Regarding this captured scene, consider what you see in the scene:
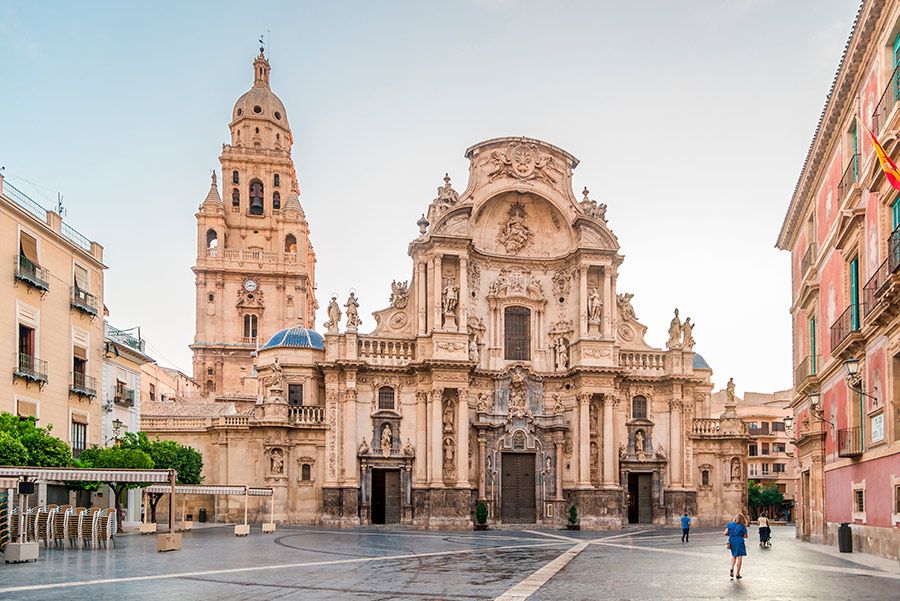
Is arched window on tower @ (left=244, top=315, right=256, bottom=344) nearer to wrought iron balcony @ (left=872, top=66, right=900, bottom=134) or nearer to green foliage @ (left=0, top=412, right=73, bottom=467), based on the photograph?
green foliage @ (left=0, top=412, right=73, bottom=467)

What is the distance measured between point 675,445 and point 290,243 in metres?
44.2

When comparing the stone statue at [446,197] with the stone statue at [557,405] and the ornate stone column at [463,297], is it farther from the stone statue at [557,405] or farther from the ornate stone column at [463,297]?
the stone statue at [557,405]

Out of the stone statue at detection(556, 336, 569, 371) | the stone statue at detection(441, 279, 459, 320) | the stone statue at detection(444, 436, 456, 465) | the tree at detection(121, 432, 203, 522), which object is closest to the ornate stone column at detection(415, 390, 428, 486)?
the stone statue at detection(444, 436, 456, 465)

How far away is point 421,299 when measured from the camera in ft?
165

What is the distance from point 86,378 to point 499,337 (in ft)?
71.7

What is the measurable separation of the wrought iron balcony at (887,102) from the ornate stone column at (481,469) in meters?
29.6

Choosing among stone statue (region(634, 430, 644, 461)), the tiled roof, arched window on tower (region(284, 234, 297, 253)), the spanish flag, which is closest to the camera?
the spanish flag

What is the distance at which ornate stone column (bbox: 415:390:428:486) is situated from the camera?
1939 inches

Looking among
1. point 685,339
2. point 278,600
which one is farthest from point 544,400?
point 278,600

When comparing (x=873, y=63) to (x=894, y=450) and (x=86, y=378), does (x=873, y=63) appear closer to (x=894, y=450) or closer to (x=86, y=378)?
(x=894, y=450)

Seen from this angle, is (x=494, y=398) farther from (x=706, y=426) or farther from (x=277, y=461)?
(x=706, y=426)

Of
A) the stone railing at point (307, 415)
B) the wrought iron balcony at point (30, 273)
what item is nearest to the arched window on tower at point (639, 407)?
the stone railing at point (307, 415)

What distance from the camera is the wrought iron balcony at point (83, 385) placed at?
37.8 m

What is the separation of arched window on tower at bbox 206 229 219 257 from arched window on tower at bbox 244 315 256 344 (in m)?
6.27
